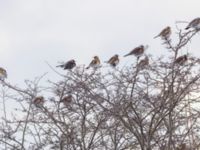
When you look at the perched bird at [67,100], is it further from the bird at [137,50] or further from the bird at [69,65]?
the bird at [137,50]

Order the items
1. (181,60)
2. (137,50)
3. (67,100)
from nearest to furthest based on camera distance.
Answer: (181,60) < (67,100) < (137,50)

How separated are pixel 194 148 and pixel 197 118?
635 millimetres

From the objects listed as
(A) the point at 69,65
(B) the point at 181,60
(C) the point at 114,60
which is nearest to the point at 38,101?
(A) the point at 69,65

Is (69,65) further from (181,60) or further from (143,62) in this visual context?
(181,60)

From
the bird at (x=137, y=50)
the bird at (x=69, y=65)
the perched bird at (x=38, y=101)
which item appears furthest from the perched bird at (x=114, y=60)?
the perched bird at (x=38, y=101)

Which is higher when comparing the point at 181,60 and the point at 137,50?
the point at 137,50

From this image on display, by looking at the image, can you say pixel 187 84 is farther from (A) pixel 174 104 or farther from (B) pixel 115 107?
(B) pixel 115 107

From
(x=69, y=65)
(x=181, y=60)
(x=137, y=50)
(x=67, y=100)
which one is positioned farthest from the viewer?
(x=137, y=50)

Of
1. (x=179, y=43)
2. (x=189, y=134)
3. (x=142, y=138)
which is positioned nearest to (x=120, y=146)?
(x=189, y=134)

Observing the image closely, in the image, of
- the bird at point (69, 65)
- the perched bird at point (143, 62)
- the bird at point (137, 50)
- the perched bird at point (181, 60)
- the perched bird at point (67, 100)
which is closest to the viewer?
the perched bird at point (181, 60)

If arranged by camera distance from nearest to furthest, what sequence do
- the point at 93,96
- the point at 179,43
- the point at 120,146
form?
the point at 179,43
the point at 93,96
the point at 120,146

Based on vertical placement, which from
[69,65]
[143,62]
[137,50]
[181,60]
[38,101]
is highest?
[137,50]

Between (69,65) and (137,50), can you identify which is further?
(137,50)

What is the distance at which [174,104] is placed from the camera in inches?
306
